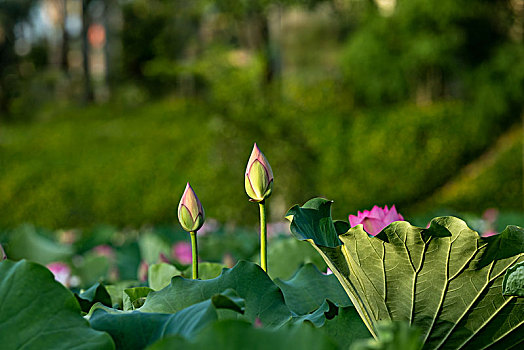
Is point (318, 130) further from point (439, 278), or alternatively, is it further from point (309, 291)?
point (439, 278)

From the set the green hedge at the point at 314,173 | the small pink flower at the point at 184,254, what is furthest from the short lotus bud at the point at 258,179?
the green hedge at the point at 314,173

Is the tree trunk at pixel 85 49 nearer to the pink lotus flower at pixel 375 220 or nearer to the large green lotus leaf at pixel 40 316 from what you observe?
the pink lotus flower at pixel 375 220

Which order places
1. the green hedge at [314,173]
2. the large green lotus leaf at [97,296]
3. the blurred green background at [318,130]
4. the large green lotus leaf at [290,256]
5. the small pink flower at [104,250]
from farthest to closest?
the green hedge at [314,173] → the blurred green background at [318,130] → the small pink flower at [104,250] → the large green lotus leaf at [290,256] → the large green lotus leaf at [97,296]

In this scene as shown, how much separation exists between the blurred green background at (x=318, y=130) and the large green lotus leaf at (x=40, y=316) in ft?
15.3

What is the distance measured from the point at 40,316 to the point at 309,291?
349 millimetres

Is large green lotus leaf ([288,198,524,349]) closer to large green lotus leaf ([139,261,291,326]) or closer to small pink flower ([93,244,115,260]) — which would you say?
large green lotus leaf ([139,261,291,326])

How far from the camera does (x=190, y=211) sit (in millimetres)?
635

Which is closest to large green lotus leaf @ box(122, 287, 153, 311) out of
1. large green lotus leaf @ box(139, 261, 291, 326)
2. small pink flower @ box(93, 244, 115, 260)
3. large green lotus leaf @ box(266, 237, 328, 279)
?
large green lotus leaf @ box(139, 261, 291, 326)

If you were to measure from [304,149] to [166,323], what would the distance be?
199 inches

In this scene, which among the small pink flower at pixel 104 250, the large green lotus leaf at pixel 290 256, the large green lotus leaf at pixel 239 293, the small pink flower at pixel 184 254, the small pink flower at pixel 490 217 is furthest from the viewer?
the small pink flower at pixel 490 217

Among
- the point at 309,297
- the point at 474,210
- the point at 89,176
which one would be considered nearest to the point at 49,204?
the point at 89,176

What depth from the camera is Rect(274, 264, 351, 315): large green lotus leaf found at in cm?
69

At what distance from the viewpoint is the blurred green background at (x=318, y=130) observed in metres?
5.75

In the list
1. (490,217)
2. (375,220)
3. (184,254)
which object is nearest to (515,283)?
(375,220)
